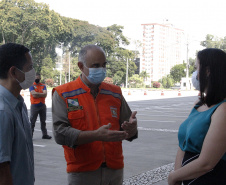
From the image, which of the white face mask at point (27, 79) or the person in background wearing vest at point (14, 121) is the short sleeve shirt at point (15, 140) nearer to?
the person in background wearing vest at point (14, 121)

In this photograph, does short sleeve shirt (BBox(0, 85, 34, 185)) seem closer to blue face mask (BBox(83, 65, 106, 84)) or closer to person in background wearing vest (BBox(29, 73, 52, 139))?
blue face mask (BBox(83, 65, 106, 84))

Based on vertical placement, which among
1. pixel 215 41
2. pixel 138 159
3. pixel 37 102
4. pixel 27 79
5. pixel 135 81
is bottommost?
pixel 138 159

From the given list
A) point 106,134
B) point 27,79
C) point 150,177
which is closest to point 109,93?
point 106,134

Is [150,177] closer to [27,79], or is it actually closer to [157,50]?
[27,79]

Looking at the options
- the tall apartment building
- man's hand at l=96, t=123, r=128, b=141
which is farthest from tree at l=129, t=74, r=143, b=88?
the tall apartment building

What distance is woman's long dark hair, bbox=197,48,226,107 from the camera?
2.42 metres

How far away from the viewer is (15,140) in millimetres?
2160

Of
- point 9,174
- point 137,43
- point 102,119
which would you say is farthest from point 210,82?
point 137,43

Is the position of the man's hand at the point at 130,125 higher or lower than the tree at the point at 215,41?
lower

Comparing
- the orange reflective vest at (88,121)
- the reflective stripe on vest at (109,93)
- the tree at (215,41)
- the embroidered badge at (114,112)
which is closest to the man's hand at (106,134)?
the orange reflective vest at (88,121)

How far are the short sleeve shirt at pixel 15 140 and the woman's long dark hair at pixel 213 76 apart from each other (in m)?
1.22

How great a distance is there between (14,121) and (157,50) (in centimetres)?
16362

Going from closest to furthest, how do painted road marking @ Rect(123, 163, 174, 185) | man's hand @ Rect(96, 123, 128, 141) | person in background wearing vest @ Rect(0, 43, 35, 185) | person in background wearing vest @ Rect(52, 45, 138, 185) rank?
person in background wearing vest @ Rect(0, 43, 35, 185) < man's hand @ Rect(96, 123, 128, 141) < person in background wearing vest @ Rect(52, 45, 138, 185) < painted road marking @ Rect(123, 163, 174, 185)

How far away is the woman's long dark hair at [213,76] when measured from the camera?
7.93 ft
